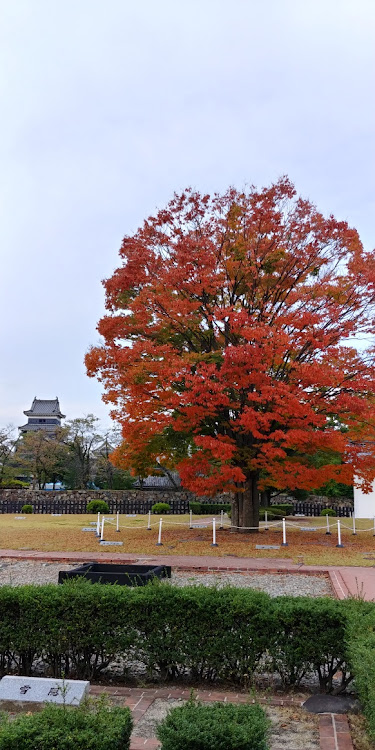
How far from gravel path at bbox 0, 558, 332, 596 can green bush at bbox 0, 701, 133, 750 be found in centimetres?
643

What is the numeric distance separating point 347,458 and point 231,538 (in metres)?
4.27

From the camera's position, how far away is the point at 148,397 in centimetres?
1655

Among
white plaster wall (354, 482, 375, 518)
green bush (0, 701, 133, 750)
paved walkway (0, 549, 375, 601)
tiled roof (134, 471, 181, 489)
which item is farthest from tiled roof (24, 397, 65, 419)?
green bush (0, 701, 133, 750)

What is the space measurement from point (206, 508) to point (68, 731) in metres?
31.4

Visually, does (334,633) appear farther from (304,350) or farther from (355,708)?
(304,350)

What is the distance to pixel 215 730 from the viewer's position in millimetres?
3471

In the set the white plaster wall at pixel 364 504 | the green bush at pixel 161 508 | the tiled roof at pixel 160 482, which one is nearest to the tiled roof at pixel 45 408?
the tiled roof at pixel 160 482

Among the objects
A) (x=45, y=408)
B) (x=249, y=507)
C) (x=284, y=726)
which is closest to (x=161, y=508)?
(x=249, y=507)

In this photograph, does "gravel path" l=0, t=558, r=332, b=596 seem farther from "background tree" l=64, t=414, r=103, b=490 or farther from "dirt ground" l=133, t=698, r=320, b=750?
"background tree" l=64, t=414, r=103, b=490

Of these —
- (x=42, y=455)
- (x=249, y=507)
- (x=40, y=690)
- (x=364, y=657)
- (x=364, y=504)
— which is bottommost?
(x=40, y=690)

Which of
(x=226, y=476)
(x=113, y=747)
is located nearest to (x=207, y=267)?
(x=226, y=476)

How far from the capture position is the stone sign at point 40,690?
5.00 meters

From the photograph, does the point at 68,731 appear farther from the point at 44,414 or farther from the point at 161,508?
the point at 44,414

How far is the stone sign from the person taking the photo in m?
5.00
